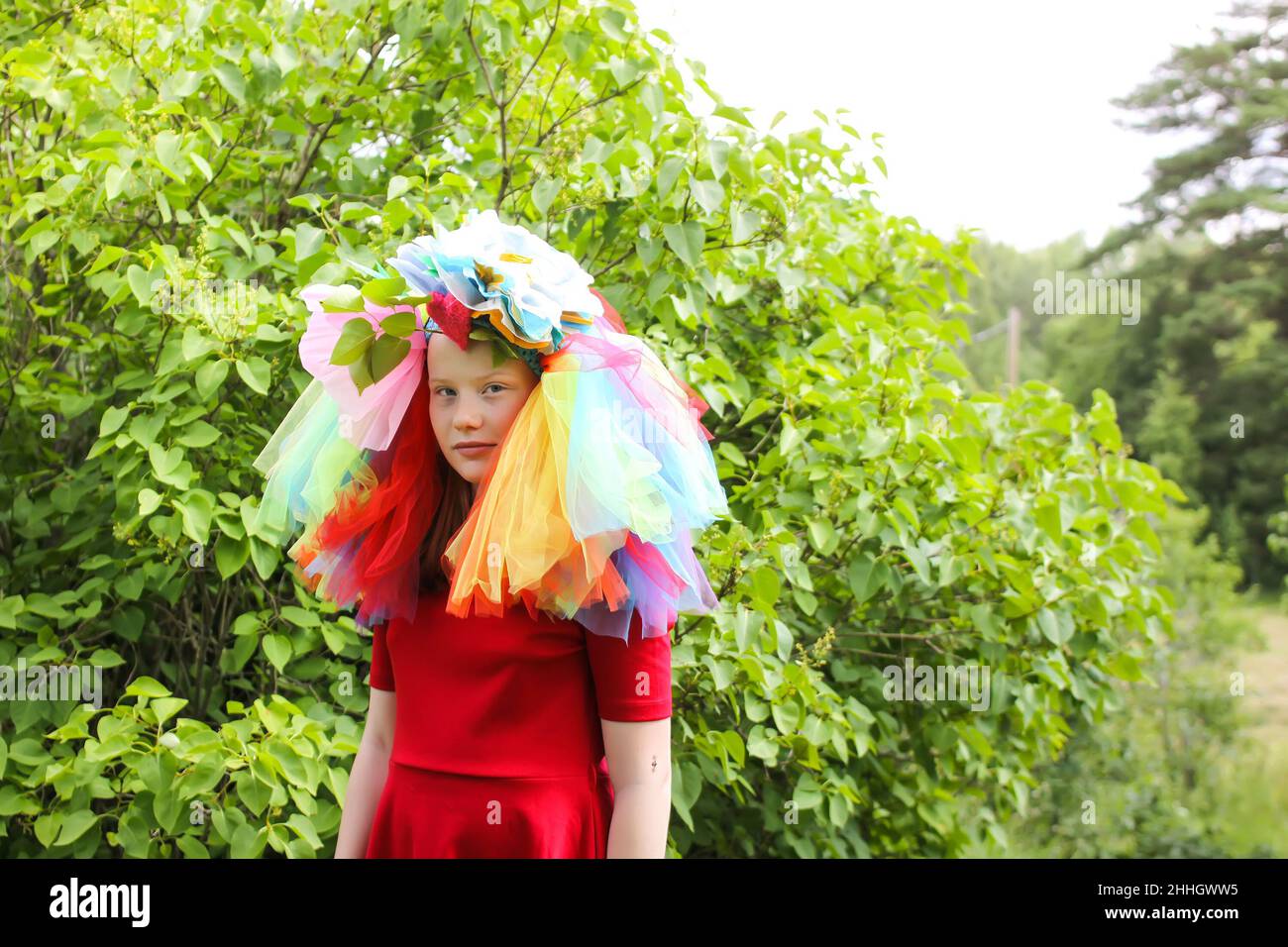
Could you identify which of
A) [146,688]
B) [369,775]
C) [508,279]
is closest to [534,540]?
[508,279]

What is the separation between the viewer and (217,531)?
7.43 feet

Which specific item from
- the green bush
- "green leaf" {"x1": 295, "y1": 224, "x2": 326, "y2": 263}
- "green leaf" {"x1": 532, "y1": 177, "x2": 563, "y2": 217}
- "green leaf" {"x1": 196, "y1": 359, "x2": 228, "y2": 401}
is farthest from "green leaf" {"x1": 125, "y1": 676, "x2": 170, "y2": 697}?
"green leaf" {"x1": 532, "y1": 177, "x2": 563, "y2": 217}

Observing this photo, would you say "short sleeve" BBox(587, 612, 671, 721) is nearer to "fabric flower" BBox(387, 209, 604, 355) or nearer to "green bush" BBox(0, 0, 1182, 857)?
"fabric flower" BBox(387, 209, 604, 355)

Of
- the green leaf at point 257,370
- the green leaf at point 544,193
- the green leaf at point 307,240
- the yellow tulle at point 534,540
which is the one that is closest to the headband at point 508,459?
the yellow tulle at point 534,540

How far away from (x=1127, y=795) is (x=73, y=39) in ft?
16.3

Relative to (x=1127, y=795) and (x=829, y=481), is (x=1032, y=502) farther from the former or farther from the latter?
(x=1127, y=795)

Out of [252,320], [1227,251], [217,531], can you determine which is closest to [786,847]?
[217,531]

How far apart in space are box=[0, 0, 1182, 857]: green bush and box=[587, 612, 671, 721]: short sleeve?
2.29 feet

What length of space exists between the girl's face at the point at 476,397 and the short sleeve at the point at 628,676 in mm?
252

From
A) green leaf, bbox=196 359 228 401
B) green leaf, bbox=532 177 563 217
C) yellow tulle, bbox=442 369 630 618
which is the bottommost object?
yellow tulle, bbox=442 369 630 618

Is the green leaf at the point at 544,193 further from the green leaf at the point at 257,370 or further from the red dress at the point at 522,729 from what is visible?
the red dress at the point at 522,729

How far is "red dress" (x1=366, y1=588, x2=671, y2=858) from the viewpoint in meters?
1.39

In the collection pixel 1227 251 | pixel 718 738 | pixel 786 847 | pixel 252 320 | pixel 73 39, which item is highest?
pixel 1227 251

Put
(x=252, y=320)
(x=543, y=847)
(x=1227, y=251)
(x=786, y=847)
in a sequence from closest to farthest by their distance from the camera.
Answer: (x=543, y=847)
(x=252, y=320)
(x=786, y=847)
(x=1227, y=251)
